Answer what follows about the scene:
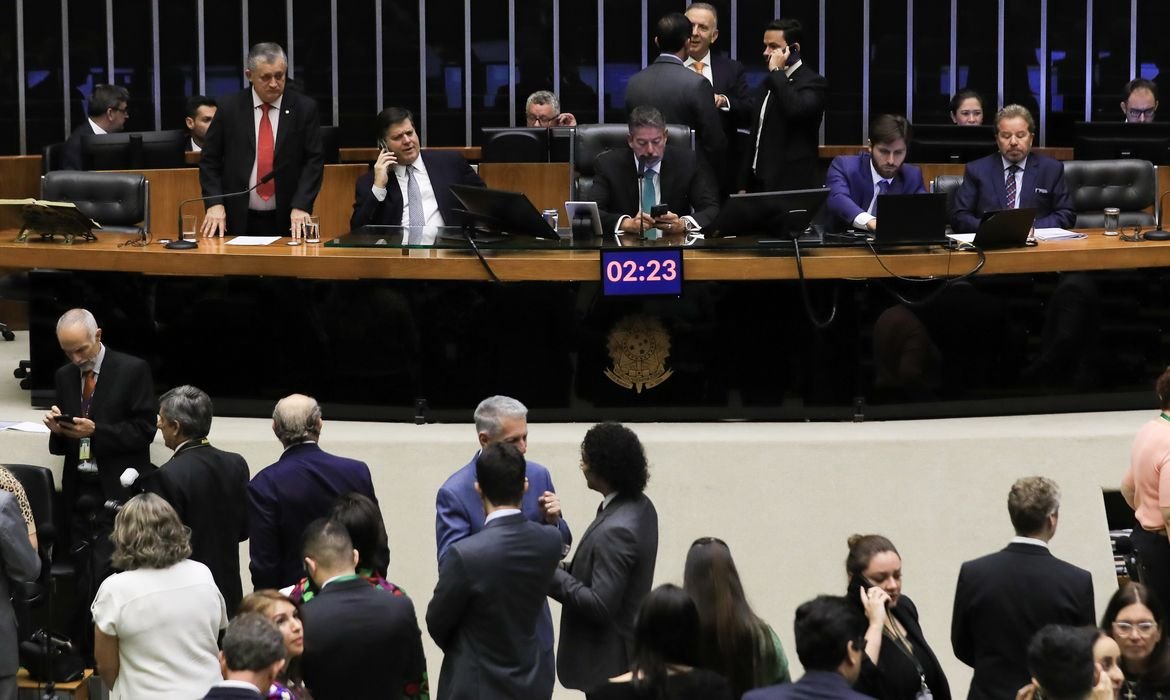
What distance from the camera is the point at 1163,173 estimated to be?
10.5 metres

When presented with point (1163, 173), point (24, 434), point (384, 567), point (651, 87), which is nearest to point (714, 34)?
point (651, 87)

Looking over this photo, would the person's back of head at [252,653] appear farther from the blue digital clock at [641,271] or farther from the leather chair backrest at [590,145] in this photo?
the leather chair backrest at [590,145]

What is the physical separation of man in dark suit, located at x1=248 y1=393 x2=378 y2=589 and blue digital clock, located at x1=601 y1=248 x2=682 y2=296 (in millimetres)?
1850

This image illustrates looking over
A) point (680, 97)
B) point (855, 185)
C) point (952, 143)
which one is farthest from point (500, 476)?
point (952, 143)

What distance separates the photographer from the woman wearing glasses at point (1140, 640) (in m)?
4.82

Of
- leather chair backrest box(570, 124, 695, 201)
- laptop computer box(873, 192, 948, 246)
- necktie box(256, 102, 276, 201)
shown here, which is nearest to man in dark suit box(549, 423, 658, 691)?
laptop computer box(873, 192, 948, 246)

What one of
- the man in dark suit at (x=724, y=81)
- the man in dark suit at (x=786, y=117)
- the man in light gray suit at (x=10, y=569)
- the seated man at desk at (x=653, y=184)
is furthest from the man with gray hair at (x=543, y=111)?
the man in light gray suit at (x=10, y=569)

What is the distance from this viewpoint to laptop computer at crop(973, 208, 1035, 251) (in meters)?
7.32

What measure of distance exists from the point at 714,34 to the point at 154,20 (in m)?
5.17

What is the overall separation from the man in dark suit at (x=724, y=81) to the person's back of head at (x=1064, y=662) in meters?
5.90

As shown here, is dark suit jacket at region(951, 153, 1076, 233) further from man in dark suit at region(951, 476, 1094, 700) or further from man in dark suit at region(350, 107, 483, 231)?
man in dark suit at region(951, 476, 1094, 700)

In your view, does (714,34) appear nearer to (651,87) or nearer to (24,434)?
(651,87)

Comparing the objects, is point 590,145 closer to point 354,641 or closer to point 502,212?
point 502,212

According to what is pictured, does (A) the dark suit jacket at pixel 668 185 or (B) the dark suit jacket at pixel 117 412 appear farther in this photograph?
(A) the dark suit jacket at pixel 668 185
